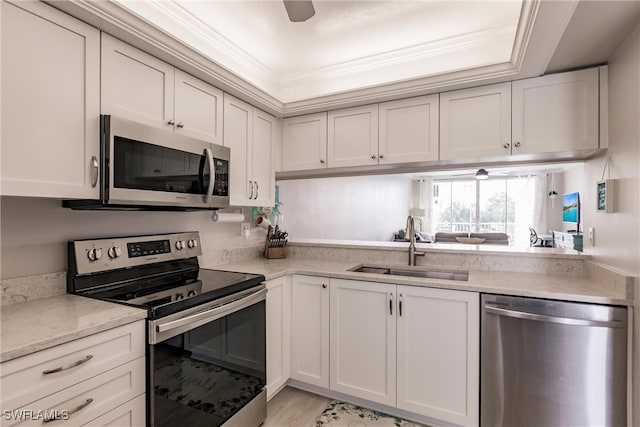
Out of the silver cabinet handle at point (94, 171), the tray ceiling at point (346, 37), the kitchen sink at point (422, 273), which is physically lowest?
the kitchen sink at point (422, 273)

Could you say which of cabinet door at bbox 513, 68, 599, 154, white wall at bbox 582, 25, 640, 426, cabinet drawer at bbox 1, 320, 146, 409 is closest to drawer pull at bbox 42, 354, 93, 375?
cabinet drawer at bbox 1, 320, 146, 409

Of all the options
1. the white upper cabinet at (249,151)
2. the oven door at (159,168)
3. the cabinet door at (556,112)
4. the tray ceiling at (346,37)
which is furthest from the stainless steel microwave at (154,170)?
Answer: the cabinet door at (556,112)

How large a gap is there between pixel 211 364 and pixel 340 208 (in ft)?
12.2

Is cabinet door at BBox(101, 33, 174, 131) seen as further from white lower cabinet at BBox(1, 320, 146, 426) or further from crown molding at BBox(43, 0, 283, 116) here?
white lower cabinet at BBox(1, 320, 146, 426)

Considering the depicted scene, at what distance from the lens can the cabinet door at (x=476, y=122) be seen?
1.98 meters

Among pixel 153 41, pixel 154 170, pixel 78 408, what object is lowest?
pixel 78 408

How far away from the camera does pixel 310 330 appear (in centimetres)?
222

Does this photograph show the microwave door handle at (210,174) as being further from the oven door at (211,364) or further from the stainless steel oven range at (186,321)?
the oven door at (211,364)

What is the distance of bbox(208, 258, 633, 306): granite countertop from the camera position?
154cm

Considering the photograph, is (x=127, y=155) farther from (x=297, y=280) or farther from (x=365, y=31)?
(x=365, y=31)

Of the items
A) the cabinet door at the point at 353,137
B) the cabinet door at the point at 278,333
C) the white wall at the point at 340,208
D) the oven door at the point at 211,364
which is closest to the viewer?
the oven door at the point at 211,364

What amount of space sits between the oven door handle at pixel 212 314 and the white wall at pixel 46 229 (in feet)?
2.23

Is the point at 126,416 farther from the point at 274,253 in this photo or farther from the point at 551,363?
the point at 551,363

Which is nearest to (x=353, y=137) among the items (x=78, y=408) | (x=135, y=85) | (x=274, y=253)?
(x=274, y=253)
